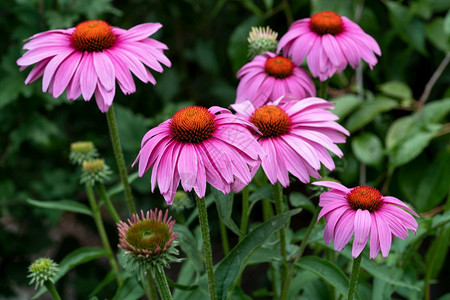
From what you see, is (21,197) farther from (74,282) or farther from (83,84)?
(83,84)

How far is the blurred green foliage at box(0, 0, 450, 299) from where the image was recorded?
3.90 feet

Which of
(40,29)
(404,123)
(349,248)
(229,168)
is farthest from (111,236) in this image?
(229,168)

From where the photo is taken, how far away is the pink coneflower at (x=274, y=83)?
73cm

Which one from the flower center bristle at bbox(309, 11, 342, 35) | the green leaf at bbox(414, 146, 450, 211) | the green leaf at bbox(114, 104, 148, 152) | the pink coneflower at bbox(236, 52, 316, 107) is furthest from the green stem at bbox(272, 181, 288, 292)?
the green leaf at bbox(114, 104, 148, 152)

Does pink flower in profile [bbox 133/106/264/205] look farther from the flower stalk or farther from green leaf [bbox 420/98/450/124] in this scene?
green leaf [bbox 420/98/450/124]

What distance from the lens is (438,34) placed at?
132 cm

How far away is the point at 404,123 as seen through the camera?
125 cm

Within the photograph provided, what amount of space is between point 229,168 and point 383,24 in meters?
1.12

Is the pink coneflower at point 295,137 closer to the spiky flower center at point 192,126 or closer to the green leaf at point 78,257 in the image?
the spiky flower center at point 192,126

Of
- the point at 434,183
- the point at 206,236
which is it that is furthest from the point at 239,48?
the point at 206,236

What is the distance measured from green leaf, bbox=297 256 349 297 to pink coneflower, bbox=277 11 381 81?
237mm

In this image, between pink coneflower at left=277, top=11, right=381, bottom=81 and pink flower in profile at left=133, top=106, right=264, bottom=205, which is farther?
pink coneflower at left=277, top=11, right=381, bottom=81

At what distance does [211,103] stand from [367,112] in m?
0.66

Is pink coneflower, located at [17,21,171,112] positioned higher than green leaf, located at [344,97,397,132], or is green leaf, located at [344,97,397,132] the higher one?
pink coneflower, located at [17,21,171,112]
